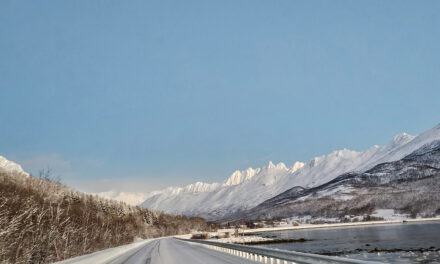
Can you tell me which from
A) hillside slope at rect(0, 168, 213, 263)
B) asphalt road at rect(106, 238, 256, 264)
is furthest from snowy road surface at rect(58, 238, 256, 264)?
hillside slope at rect(0, 168, 213, 263)

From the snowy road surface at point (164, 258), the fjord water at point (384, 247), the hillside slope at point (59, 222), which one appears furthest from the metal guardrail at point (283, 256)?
the fjord water at point (384, 247)

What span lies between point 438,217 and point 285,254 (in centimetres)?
20904

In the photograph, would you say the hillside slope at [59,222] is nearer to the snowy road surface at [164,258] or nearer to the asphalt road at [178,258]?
the snowy road surface at [164,258]

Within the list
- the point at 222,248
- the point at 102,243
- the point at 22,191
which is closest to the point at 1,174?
the point at 22,191

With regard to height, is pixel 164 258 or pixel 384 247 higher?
pixel 164 258

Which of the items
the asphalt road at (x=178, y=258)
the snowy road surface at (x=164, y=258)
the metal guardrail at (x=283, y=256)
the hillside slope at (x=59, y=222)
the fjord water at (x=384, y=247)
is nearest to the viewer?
the metal guardrail at (x=283, y=256)

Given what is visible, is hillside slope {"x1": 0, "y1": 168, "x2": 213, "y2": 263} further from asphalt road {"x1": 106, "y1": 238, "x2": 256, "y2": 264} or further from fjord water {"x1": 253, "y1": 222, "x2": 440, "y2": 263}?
fjord water {"x1": 253, "y1": 222, "x2": 440, "y2": 263}

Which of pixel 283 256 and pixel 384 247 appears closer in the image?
pixel 283 256

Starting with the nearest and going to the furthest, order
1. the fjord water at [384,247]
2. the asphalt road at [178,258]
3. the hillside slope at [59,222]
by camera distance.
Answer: the asphalt road at [178,258]
the hillside slope at [59,222]
the fjord water at [384,247]

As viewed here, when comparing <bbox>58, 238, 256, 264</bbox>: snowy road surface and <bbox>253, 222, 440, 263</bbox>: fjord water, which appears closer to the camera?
<bbox>58, 238, 256, 264</bbox>: snowy road surface

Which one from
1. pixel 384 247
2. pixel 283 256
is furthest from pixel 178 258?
pixel 384 247

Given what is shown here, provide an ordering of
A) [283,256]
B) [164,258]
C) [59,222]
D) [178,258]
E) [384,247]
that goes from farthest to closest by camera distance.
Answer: [384,247], [59,222], [164,258], [178,258], [283,256]

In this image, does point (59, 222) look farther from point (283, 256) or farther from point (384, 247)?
point (384, 247)

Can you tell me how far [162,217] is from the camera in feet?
611
